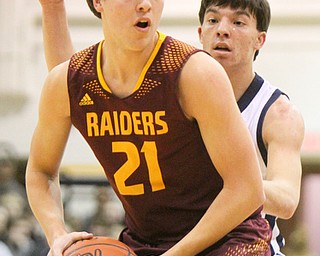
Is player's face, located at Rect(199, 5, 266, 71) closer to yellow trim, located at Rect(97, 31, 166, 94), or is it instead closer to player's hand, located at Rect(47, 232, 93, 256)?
yellow trim, located at Rect(97, 31, 166, 94)

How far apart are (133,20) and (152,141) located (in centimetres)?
48

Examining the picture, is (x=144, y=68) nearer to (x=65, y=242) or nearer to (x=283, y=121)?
(x=65, y=242)

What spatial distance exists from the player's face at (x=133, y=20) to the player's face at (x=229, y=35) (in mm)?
1186

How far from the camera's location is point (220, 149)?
3105mm

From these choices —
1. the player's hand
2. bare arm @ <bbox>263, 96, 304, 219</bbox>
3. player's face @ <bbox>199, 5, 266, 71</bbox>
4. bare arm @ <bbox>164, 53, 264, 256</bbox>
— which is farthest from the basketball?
player's face @ <bbox>199, 5, 266, 71</bbox>

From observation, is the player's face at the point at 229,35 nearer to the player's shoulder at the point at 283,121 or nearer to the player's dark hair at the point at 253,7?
the player's dark hair at the point at 253,7

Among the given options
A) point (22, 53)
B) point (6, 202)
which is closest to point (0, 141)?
point (22, 53)

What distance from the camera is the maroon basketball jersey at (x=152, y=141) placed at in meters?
3.19

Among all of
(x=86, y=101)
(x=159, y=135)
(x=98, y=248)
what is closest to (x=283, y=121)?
(x=159, y=135)

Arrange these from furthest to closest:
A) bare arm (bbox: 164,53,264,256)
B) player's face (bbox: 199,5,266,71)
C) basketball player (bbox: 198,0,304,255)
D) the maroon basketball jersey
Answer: player's face (bbox: 199,5,266,71), basketball player (bbox: 198,0,304,255), the maroon basketball jersey, bare arm (bbox: 164,53,264,256)

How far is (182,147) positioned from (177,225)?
0.34 meters

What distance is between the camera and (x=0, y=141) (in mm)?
11750

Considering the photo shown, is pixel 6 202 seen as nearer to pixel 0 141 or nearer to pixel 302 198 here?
pixel 0 141

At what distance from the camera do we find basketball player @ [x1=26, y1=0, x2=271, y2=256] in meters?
3.11
